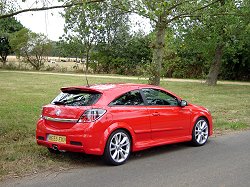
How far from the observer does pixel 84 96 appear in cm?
736

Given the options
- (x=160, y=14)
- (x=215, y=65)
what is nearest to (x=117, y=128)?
(x=160, y=14)

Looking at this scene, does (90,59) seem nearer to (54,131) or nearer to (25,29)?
(25,29)

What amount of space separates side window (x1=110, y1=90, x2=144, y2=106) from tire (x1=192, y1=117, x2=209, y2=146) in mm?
1747

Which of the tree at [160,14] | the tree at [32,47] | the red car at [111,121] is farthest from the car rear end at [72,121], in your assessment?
the tree at [32,47]

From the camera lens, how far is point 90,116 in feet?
22.5

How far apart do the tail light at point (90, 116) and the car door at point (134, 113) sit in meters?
0.27

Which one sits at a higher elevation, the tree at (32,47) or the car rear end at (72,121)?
the tree at (32,47)

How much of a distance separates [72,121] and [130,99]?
131cm

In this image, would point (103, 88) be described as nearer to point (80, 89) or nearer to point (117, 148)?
point (80, 89)

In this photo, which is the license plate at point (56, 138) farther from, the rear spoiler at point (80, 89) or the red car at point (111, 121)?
the rear spoiler at point (80, 89)

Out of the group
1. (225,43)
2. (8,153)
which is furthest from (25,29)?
(8,153)

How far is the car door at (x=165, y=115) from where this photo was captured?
788 centimetres

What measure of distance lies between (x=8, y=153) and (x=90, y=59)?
37055 mm

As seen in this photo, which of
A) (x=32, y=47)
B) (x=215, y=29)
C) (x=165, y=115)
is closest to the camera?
(x=165, y=115)
